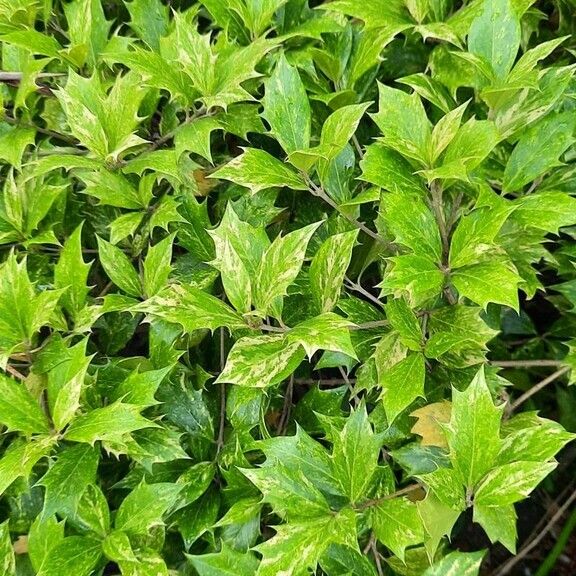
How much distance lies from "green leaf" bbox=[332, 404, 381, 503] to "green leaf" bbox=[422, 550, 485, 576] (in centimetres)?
14

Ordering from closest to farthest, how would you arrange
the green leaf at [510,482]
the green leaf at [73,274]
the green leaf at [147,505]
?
the green leaf at [510,482] → the green leaf at [147,505] → the green leaf at [73,274]

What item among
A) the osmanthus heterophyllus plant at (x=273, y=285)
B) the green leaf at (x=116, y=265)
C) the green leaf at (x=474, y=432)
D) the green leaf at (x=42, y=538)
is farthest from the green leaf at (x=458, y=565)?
the green leaf at (x=116, y=265)

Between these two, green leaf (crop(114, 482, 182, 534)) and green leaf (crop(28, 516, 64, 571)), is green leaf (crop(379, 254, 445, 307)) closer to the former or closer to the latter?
green leaf (crop(114, 482, 182, 534))

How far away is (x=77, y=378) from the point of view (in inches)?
37.2

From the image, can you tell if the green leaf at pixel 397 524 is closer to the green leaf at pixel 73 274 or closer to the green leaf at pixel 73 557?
the green leaf at pixel 73 557

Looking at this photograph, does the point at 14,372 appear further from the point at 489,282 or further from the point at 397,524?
the point at 489,282

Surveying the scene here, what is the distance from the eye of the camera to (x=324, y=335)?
2.98 feet

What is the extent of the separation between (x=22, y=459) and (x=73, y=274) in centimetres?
31

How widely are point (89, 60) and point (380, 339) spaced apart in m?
0.75

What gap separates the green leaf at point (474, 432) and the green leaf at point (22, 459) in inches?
21.8

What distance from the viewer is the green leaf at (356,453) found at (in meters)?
0.95

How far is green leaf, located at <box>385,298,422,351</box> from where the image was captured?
3.26 feet

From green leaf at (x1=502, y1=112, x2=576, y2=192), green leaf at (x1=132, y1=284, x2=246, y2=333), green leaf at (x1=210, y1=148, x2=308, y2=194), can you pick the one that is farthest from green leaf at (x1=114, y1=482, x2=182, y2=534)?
green leaf at (x1=502, y1=112, x2=576, y2=192)

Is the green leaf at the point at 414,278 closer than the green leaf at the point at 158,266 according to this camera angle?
Yes
